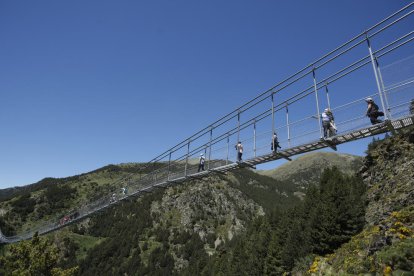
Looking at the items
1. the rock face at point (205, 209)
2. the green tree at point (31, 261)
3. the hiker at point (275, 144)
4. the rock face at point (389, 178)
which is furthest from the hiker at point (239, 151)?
the rock face at point (205, 209)

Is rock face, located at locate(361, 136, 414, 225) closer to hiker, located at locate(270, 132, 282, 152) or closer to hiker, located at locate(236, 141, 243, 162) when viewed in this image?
hiker, located at locate(236, 141, 243, 162)

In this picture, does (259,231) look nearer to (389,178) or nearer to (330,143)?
(389,178)

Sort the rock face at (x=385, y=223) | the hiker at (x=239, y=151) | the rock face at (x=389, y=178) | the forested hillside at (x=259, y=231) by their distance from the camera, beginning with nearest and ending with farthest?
the rock face at (x=385, y=223) → the hiker at (x=239, y=151) → the forested hillside at (x=259, y=231) → the rock face at (x=389, y=178)

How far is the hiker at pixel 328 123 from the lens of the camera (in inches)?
650

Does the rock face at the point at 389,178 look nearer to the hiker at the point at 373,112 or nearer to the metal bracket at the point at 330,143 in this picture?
the metal bracket at the point at 330,143

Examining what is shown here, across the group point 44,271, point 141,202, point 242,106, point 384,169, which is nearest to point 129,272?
point 141,202

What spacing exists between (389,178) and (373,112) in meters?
32.2

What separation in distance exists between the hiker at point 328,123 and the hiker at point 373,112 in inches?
81.1

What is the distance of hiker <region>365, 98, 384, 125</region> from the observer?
14344mm

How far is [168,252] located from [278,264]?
57212 millimetres

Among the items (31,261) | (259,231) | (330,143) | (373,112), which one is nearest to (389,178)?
(330,143)

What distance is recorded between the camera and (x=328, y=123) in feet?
54.4

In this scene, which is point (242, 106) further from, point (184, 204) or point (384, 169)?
point (184, 204)

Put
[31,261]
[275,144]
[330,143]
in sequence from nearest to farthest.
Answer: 1. [330,143]
2. [275,144]
3. [31,261]
